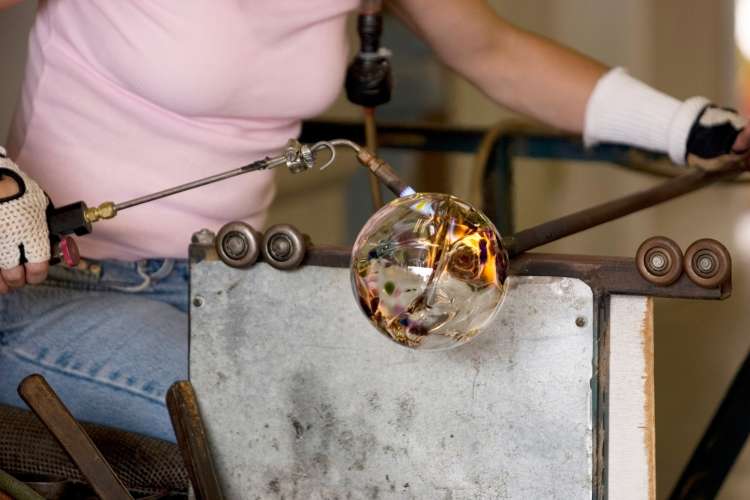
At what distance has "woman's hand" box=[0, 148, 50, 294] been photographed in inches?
40.2

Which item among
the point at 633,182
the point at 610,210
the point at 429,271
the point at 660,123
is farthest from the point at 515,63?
the point at 633,182

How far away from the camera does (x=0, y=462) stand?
1.08 meters

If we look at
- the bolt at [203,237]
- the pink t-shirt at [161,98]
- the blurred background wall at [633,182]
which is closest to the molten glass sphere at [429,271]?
the bolt at [203,237]

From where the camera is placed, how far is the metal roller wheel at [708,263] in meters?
0.84

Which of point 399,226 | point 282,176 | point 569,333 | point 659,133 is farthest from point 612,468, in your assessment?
point 282,176

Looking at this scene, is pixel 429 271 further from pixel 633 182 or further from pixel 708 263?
pixel 633 182

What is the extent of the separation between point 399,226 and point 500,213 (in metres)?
0.99

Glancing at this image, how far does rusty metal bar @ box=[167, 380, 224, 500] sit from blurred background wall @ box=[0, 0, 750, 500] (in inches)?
32.6

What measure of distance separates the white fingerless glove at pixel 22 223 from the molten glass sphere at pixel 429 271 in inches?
13.1

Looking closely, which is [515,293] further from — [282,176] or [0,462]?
[282,176]

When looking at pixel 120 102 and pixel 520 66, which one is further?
pixel 520 66

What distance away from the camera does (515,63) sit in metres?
1.56

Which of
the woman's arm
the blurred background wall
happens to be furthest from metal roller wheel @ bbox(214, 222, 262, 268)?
the blurred background wall

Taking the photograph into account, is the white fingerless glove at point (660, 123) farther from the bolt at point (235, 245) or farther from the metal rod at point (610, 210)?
the bolt at point (235, 245)
